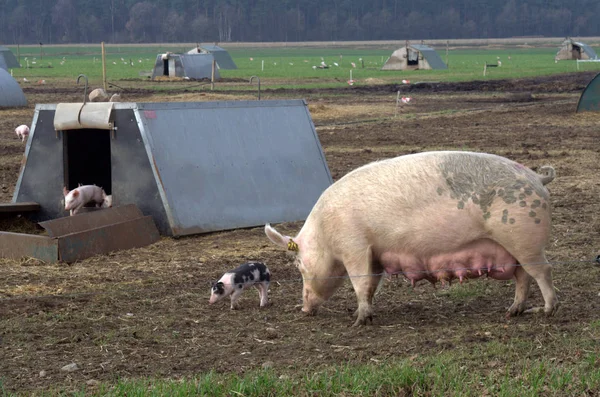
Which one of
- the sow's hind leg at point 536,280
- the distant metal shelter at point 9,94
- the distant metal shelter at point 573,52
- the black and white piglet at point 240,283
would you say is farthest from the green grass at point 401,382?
the distant metal shelter at point 573,52

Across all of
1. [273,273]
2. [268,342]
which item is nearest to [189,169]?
[273,273]

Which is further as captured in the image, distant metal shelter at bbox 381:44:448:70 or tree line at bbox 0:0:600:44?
tree line at bbox 0:0:600:44

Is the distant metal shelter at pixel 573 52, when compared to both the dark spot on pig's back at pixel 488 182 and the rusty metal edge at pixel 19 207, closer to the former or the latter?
the rusty metal edge at pixel 19 207

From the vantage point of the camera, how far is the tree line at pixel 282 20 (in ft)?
564

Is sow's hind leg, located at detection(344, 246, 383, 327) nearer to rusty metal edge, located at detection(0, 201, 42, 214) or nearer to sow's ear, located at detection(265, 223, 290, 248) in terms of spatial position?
sow's ear, located at detection(265, 223, 290, 248)

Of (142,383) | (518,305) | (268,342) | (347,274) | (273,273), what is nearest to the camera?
(142,383)

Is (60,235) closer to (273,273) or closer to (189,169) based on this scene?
(189,169)

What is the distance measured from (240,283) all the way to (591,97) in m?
20.7

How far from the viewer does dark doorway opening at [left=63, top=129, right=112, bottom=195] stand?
13429 mm

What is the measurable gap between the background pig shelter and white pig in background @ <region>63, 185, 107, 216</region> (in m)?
0.35

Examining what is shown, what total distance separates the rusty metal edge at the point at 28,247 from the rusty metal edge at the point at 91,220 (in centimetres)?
23

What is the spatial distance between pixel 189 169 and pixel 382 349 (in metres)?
5.72

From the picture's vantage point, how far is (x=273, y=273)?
988 centimetres

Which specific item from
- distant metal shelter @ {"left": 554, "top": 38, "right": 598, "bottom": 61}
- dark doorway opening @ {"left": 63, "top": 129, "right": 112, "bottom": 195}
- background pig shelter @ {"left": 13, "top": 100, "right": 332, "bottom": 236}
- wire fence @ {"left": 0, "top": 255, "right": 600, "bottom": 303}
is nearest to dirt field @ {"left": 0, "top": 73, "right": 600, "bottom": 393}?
wire fence @ {"left": 0, "top": 255, "right": 600, "bottom": 303}
